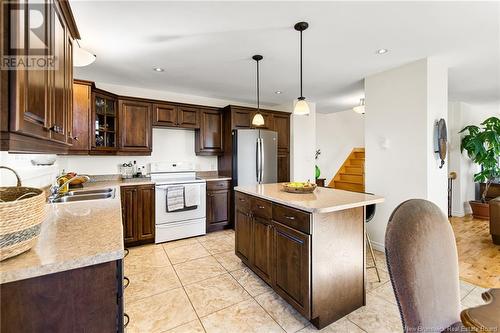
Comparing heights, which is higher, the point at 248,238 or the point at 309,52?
the point at 309,52

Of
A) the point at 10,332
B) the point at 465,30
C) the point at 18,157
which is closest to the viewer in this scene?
the point at 10,332

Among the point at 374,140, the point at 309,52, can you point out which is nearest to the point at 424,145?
the point at 374,140

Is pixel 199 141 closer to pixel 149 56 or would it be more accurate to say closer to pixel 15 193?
pixel 149 56

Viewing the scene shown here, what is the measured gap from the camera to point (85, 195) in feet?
8.07

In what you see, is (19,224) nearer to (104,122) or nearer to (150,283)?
(150,283)

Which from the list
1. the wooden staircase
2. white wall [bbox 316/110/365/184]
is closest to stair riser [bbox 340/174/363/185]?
the wooden staircase

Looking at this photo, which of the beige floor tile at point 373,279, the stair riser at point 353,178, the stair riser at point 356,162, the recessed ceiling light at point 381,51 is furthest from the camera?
the stair riser at point 356,162

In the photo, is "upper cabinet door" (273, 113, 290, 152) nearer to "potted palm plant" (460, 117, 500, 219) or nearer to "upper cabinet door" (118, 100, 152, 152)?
"upper cabinet door" (118, 100, 152, 152)

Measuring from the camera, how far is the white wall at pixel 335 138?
20.7ft

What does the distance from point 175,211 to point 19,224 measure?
280cm

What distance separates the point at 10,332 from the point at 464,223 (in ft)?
19.8

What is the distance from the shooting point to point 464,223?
14.3 ft

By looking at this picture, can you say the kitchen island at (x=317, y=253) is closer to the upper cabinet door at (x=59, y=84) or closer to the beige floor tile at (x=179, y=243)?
the upper cabinet door at (x=59, y=84)

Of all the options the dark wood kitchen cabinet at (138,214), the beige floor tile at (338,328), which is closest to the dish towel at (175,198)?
the dark wood kitchen cabinet at (138,214)
